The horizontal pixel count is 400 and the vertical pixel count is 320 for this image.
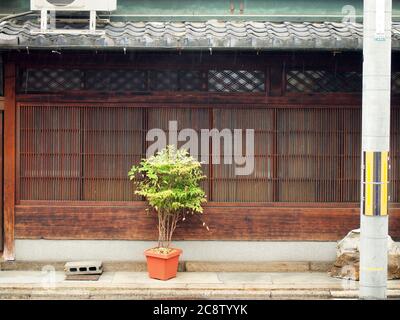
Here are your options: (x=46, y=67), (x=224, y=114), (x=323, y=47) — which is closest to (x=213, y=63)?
(x=224, y=114)

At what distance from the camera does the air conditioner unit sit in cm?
1433

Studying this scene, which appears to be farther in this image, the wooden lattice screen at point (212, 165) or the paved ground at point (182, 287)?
the wooden lattice screen at point (212, 165)

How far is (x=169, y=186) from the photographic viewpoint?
14.4 metres

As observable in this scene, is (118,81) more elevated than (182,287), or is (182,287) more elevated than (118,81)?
(118,81)

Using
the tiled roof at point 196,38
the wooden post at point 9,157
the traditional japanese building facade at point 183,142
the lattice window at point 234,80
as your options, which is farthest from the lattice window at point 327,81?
the wooden post at point 9,157

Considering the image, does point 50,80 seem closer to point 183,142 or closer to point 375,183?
point 183,142

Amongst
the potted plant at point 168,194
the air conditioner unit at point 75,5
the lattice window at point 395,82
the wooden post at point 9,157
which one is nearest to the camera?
the potted plant at point 168,194

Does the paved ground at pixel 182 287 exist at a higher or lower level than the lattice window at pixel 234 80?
lower

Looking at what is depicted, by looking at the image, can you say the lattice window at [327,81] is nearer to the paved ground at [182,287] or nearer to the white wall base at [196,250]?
the white wall base at [196,250]

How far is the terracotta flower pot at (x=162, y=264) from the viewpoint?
14.2 meters

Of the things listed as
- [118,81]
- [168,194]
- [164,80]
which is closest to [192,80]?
[164,80]

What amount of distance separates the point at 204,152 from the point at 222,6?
10.7 ft

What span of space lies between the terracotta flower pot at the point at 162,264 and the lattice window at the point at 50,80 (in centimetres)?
396

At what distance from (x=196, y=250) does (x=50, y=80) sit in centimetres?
480
